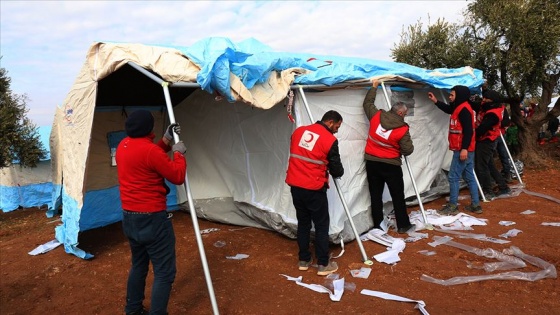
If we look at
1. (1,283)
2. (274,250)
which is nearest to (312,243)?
(274,250)

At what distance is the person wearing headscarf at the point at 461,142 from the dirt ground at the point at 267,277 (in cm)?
52

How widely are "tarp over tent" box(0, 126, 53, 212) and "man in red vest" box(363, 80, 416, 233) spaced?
368 inches

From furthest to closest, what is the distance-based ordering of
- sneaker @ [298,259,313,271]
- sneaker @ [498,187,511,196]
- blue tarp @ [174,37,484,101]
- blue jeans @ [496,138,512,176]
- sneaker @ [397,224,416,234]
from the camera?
blue jeans @ [496,138,512,176] < sneaker @ [498,187,511,196] < sneaker @ [397,224,416,234] < sneaker @ [298,259,313,271] < blue tarp @ [174,37,484,101]

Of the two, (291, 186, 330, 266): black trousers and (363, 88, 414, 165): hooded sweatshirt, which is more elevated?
(363, 88, 414, 165): hooded sweatshirt

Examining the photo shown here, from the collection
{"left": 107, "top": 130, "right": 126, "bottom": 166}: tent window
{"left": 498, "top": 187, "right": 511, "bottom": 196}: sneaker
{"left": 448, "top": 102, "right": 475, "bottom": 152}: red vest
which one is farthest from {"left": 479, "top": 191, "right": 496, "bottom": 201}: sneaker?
{"left": 107, "top": 130, "right": 126, "bottom": 166}: tent window

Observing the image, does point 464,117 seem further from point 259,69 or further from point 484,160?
point 259,69

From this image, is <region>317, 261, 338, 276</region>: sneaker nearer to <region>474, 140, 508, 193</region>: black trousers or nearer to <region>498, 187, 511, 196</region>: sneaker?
<region>474, 140, 508, 193</region>: black trousers

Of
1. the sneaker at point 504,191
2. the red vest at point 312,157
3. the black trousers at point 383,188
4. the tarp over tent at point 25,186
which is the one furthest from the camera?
the tarp over tent at point 25,186

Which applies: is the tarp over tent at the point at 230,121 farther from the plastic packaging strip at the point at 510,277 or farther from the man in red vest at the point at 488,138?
the plastic packaging strip at the point at 510,277

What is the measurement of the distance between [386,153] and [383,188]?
23.5 inches

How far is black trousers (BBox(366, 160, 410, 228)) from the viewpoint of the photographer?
5.21 m

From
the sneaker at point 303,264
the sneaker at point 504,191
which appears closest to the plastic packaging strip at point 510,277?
the sneaker at point 303,264

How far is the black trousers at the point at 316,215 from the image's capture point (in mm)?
4168

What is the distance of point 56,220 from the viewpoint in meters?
7.80
